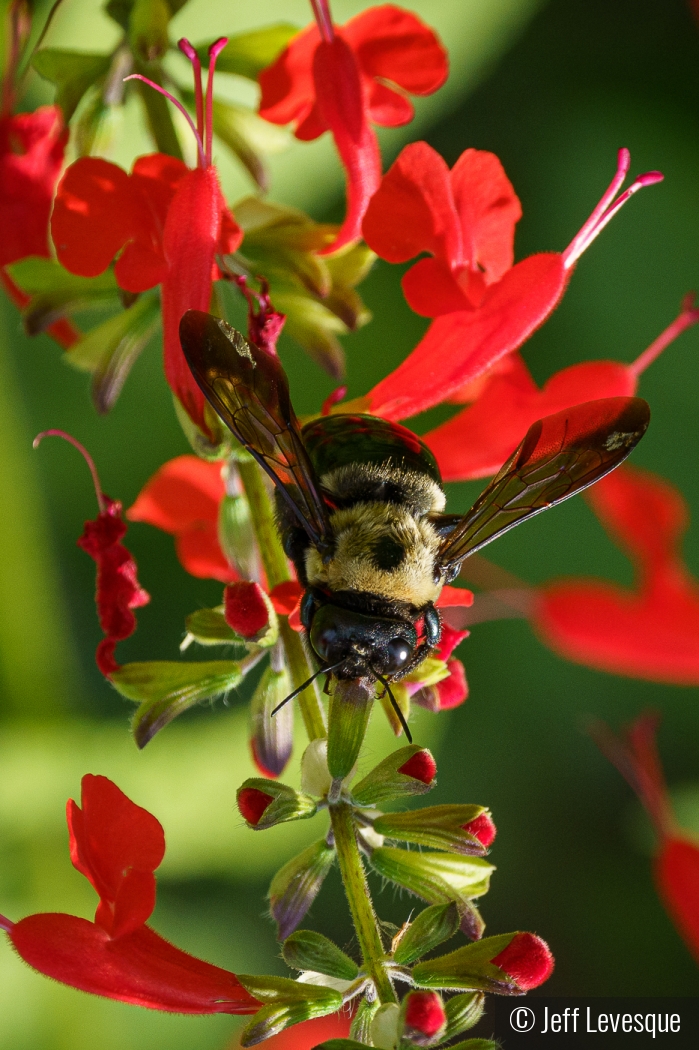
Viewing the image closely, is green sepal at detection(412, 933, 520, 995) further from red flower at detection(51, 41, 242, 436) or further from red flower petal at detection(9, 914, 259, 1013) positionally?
red flower at detection(51, 41, 242, 436)

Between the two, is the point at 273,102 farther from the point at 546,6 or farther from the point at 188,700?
the point at 546,6

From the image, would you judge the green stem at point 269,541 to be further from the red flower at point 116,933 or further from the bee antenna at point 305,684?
the red flower at point 116,933

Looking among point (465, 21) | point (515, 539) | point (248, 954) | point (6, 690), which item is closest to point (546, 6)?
point (465, 21)

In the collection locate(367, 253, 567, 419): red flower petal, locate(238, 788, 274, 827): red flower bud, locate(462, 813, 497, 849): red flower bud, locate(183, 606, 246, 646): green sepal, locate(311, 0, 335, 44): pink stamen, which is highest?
locate(311, 0, 335, 44): pink stamen

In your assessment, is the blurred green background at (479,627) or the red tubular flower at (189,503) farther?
the blurred green background at (479,627)

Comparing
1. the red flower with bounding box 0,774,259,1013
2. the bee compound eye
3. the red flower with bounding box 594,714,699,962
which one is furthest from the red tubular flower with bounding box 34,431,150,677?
the red flower with bounding box 594,714,699,962

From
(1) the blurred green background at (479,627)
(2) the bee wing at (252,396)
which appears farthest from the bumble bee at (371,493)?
(1) the blurred green background at (479,627)

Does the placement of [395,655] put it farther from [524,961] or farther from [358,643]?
[524,961]
